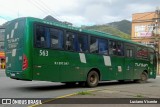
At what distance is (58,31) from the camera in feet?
49.1

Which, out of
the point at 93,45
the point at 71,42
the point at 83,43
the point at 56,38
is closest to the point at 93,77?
the point at 93,45

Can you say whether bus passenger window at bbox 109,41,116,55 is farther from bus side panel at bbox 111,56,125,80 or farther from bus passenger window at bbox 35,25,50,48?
bus passenger window at bbox 35,25,50,48

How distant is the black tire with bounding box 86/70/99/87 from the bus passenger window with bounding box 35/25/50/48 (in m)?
3.58

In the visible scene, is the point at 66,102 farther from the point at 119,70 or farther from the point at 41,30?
the point at 119,70

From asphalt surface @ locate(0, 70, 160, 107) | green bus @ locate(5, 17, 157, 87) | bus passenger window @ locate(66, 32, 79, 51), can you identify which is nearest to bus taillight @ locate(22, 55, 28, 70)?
green bus @ locate(5, 17, 157, 87)

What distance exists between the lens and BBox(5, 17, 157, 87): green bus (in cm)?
1371

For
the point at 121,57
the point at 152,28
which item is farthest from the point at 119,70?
the point at 152,28

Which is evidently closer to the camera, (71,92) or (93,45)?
(71,92)

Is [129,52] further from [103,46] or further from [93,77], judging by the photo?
[93,77]

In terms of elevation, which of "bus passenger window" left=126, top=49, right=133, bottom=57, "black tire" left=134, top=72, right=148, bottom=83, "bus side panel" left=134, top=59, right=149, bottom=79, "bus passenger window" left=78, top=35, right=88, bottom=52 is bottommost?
"black tire" left=134, top=72, right=148, bottom=83

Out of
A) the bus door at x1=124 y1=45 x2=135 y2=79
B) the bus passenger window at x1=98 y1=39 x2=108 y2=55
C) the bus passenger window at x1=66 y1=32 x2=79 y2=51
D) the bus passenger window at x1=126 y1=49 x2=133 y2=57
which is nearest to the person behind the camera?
the bus passenger window at x1=66 y1=32 x2=79 y2=51

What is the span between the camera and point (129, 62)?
68.3ft

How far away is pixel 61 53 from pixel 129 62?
277 inches

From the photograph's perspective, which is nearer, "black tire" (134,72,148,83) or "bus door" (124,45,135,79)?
"bus door" (124,45,135,79)
